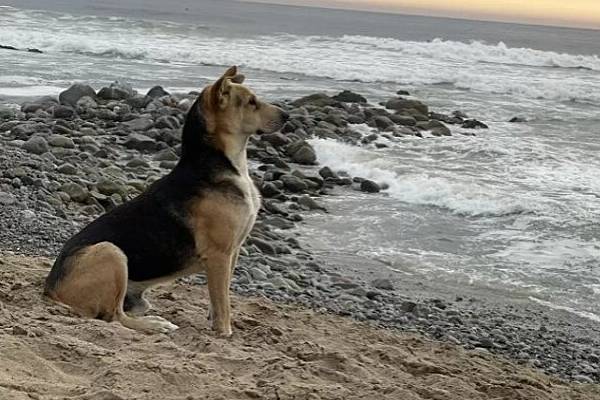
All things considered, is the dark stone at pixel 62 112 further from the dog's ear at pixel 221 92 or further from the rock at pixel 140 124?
the dog's ear at pixel 221 92

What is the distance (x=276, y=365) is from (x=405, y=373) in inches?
41.8

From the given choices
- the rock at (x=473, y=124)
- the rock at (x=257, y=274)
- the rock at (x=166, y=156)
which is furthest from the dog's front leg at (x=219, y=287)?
the rock at (x=473, y=124)

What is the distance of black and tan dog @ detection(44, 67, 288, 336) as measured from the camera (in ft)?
17.5

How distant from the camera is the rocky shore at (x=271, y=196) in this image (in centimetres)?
744

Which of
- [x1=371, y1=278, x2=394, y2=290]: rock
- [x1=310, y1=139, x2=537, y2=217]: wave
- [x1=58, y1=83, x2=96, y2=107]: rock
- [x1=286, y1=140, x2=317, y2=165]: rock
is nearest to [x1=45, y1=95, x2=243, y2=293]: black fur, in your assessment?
[x1=371, y1=278, x2=394, y2=290]: rock

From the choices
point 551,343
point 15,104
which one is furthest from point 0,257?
point 15,104

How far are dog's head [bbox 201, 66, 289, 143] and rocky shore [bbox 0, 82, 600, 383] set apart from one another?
2189 mm

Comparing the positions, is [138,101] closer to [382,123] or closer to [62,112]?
[62,112]

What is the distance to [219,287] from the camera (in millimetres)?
5578

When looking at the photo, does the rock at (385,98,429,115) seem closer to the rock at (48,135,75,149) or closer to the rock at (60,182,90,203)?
the rock at (48,135,75,149)

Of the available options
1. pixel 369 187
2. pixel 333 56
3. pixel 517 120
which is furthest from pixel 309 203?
pixel 333 56

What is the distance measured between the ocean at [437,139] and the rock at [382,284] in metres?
0.59

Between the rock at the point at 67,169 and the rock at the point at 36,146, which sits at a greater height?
the rock at the point at 36,146

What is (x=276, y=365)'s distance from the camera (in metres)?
4.59
